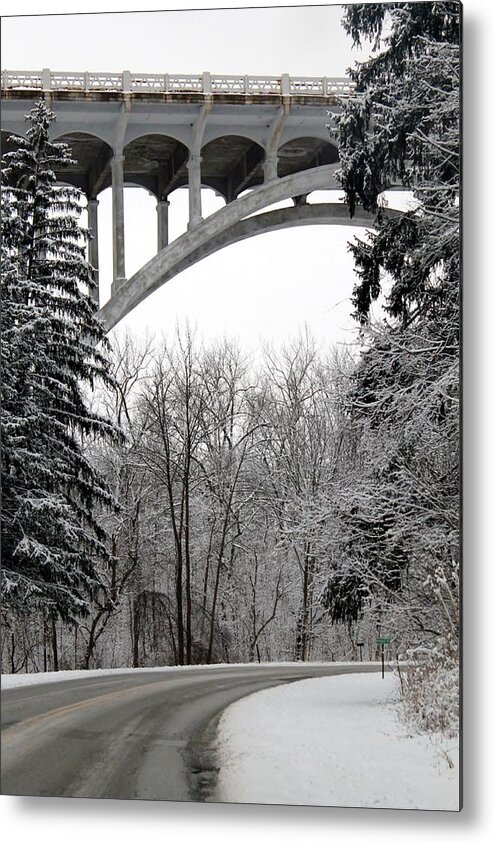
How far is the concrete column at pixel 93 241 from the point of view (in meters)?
4.49

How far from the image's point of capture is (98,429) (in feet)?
14.4

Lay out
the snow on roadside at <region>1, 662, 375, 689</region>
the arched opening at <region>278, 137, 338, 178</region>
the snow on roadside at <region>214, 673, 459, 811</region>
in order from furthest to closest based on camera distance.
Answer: the arched opening at <region>278, 137, 338, 178</region> → the snow on roadside at <region>1, 662, 375, 689</region> → the snow on roadside at <region>214, 673, 459, 811</region>

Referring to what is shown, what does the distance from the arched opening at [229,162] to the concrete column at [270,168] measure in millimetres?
20

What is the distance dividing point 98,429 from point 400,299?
126cm

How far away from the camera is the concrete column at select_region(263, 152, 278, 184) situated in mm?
4598

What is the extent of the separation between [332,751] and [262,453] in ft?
3.67

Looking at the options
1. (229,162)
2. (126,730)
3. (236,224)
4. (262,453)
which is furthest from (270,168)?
(126,730)

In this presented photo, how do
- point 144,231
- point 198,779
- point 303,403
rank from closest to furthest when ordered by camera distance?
point 198,779 < point 303,403 < point 144,231

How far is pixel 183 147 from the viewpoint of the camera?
453 centimetres

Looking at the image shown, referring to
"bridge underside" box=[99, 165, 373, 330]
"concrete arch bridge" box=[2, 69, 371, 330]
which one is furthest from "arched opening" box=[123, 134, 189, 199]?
"bridge underside" box=[99, 165, 373, 330]

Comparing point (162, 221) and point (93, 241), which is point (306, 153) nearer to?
point (162, 221)

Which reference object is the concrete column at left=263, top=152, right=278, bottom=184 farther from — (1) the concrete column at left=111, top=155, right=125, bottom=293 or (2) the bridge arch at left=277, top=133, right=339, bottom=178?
(1) the concrete column at left=111, top=155, right=125, bottom=293

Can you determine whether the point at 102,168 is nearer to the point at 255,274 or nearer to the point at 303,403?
the point at 255,274

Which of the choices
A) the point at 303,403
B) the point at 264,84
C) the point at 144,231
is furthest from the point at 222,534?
the point at 264,84
